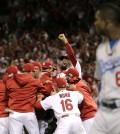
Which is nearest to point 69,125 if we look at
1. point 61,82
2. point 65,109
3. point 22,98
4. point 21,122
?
point 65,109

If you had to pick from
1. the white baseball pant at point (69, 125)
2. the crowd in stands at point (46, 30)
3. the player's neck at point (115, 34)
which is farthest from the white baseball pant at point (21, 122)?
the crowd in stands at point (46, 30)

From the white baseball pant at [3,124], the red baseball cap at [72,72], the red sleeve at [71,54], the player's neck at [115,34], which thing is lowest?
the white baseball pant at [3,124]

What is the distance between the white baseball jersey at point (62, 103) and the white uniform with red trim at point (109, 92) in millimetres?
2717

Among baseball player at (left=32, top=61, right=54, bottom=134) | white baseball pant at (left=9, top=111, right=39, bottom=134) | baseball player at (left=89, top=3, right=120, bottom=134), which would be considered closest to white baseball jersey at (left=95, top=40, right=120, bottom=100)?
baseball player at (left=89, top=3, right=120, bottom=134)

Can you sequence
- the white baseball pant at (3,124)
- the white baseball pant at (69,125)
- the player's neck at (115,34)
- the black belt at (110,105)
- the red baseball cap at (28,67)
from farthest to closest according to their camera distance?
the white baseball pant at (3,124) < the red baseball cap at (28,67) < the white baseball pant at (69,125) < the player's neck at (115,34) < the black belt at (110,105)

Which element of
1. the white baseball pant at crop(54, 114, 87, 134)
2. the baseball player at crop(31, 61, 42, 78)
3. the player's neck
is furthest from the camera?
the baseball player at crop(31, 61, 42, 78)

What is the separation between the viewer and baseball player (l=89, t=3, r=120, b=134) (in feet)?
18.4

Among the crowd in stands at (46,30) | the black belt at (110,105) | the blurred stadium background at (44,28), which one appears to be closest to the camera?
the black belt at (110,105)

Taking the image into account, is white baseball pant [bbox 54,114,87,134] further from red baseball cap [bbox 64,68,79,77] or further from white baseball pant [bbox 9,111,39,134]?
white baseball pant [bbox 9,111,39,134]

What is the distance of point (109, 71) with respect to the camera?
5.67 meters

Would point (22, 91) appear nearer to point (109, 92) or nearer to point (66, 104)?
point (66, 104)

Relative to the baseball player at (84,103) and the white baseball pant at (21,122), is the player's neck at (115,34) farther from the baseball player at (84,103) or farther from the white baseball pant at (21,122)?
the white baseball pant at (21,122)

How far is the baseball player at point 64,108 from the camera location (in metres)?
8.41

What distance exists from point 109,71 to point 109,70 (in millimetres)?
10
